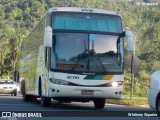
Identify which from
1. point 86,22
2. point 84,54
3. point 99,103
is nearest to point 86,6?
point 99,103

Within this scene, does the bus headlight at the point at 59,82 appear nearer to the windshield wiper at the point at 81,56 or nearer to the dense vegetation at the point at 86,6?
the windshield wiper at the point at 81,56

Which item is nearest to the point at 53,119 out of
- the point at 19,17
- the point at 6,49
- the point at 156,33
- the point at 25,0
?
the point at 156,33

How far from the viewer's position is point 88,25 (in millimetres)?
19219

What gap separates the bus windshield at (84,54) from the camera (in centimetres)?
1853

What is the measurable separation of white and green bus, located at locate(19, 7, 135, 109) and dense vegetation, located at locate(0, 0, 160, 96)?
1661 cm

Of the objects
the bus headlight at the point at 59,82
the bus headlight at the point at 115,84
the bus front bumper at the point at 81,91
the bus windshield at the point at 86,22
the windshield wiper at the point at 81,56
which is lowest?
the bus front bumper at the point at 81,91

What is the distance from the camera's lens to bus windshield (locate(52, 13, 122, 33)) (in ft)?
62.4

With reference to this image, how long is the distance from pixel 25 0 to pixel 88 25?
386 feet

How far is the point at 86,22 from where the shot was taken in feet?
63.3

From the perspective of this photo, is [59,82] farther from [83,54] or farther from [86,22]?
[86,22]

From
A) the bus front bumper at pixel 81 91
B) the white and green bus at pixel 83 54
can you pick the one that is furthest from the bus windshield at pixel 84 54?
the bus front bumper at pixel 81 91

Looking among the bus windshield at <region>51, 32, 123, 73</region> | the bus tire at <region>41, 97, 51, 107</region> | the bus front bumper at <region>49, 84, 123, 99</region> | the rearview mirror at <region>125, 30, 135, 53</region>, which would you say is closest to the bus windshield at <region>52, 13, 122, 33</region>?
the bus windshield at <region>51, 32, 123, 73</region>

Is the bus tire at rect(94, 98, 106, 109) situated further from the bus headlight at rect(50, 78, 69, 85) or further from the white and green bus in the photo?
the bus headlight at rect(50, 78, 69, 85)

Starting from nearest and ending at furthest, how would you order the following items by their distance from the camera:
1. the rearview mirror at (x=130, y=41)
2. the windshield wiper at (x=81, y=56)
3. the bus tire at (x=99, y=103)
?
the rearview mirror at (x=130, y=41) < the windshield wiper at (x=81, y=56) < the bus tire at (x=99, y=103)
